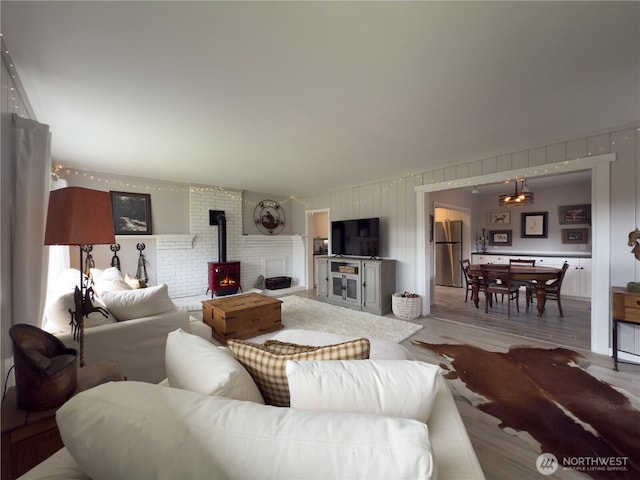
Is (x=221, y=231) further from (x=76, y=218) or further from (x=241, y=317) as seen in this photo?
(x=76, y=218)

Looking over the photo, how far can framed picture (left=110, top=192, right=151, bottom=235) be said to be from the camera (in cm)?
446

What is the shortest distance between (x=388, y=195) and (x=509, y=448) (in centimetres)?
386

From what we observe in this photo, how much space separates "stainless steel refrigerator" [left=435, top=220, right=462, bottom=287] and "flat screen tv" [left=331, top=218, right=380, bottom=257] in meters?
2.93

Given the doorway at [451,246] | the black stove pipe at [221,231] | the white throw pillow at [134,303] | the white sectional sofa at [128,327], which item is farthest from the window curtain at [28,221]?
the doorway at [451,246]

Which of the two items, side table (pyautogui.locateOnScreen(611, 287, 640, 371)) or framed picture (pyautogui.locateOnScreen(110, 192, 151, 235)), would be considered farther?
framed picture (pyautogui.locateOnScreen(110, 192, 151, 235))

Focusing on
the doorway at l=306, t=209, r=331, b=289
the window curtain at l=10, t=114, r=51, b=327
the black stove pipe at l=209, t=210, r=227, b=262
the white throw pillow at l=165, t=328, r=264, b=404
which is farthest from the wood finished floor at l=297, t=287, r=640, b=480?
the window curtain at l=10, t=114, r=51, b=327

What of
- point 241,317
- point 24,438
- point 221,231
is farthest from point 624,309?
point 221,231

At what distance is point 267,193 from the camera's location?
6.41 metres

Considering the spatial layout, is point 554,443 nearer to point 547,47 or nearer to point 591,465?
point 591,465

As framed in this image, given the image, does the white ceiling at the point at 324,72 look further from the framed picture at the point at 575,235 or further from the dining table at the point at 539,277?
the framed picture at the point at 575,235

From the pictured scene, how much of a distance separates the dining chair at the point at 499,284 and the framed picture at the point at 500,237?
2608mm

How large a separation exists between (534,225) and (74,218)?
26.4 feet

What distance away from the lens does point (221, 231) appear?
541 cm

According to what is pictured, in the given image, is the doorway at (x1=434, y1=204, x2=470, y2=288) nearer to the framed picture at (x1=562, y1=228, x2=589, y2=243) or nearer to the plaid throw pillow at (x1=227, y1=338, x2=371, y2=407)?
the framed picture at (x1=562, y1=228, x2=589, y2=243)
